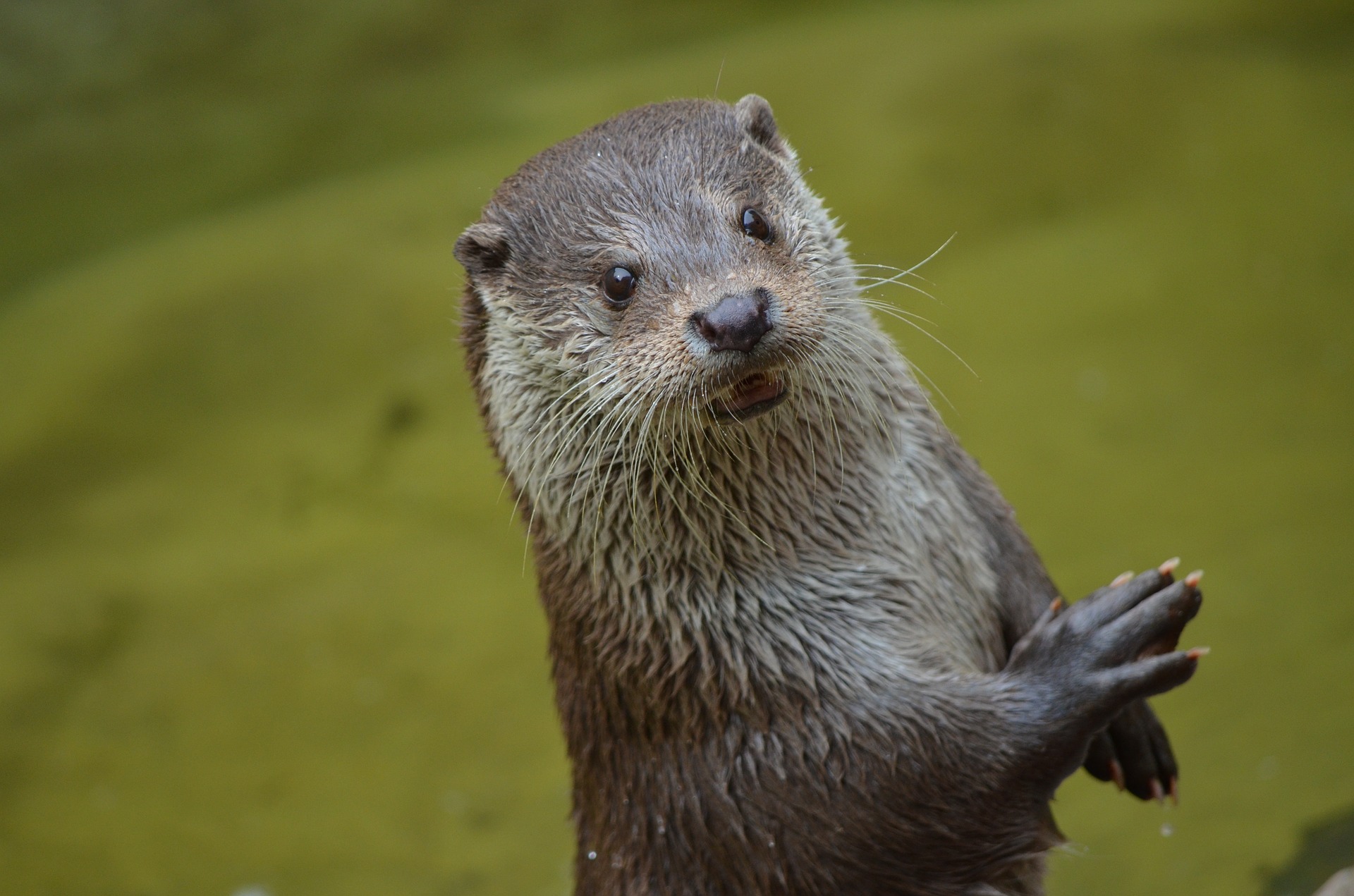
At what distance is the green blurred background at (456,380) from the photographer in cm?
433

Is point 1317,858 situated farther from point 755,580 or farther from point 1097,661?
point 755,580

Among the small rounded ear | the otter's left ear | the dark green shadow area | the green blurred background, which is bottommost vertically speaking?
the dark green shadow area

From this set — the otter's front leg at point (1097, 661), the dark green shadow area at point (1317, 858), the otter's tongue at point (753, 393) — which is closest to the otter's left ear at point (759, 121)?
the otter's tongue at point (753, 393)

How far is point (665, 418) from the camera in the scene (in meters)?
2.41

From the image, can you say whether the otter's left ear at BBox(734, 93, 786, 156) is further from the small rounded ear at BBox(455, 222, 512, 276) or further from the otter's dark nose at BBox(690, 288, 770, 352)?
the otter's dark nose at BBox(690, 288, 770, 352)

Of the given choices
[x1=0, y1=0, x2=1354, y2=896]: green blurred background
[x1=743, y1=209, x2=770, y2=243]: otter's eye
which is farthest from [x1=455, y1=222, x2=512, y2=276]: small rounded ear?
[x1=0, y1=0, x2=1354, y2=896]: green blurred background

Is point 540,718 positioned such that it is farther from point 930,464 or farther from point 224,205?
point 224,205

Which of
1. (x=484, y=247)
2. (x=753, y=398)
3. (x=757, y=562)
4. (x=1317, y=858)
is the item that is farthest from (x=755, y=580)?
(x=1317, y=858)

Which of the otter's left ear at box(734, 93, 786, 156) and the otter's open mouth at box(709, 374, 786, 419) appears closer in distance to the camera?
the otter's open mouth at box(709, 374, 786, 419)

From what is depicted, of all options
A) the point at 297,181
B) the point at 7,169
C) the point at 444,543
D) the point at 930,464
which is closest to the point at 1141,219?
the point at 444,543

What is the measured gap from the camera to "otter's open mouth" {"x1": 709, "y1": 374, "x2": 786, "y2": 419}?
2352 millimetres

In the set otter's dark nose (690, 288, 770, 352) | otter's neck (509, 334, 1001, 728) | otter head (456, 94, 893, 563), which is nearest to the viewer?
otter's dark nose (690, 288, 770, 352)

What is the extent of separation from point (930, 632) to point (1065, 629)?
239mm

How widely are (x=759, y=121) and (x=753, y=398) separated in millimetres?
667
